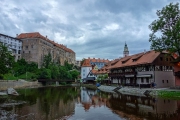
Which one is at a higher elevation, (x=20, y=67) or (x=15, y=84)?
(x=20, y=67)

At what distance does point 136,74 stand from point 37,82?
146ft

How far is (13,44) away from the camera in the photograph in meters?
86.0

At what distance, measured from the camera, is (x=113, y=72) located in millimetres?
56031

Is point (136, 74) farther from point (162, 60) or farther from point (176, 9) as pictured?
point (176, 9)

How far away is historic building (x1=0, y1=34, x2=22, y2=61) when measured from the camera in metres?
80.2

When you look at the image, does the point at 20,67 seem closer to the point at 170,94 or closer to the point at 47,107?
the point at 47,107

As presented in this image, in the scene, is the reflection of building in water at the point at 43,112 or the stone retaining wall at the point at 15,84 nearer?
the reflection of building in water at the point at 43,112

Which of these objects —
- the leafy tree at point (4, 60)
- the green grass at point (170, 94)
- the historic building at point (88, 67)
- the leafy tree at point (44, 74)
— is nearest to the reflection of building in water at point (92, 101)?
the green grass at point (170, 94)

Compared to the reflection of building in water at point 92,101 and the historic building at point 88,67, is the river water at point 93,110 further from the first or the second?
the historic building at point 88,67

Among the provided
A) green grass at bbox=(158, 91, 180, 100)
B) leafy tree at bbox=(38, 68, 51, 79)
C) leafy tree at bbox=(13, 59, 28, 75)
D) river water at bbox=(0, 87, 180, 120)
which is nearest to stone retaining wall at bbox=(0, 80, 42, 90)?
leafy tree at bbox=(38, 68, 51, 79)

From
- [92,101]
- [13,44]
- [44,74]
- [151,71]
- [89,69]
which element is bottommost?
[92,101]

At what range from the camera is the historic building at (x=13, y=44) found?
8025 centimetres

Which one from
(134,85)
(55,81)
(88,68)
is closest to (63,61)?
(88,68)

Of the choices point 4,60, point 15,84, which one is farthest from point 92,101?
point 15,84
